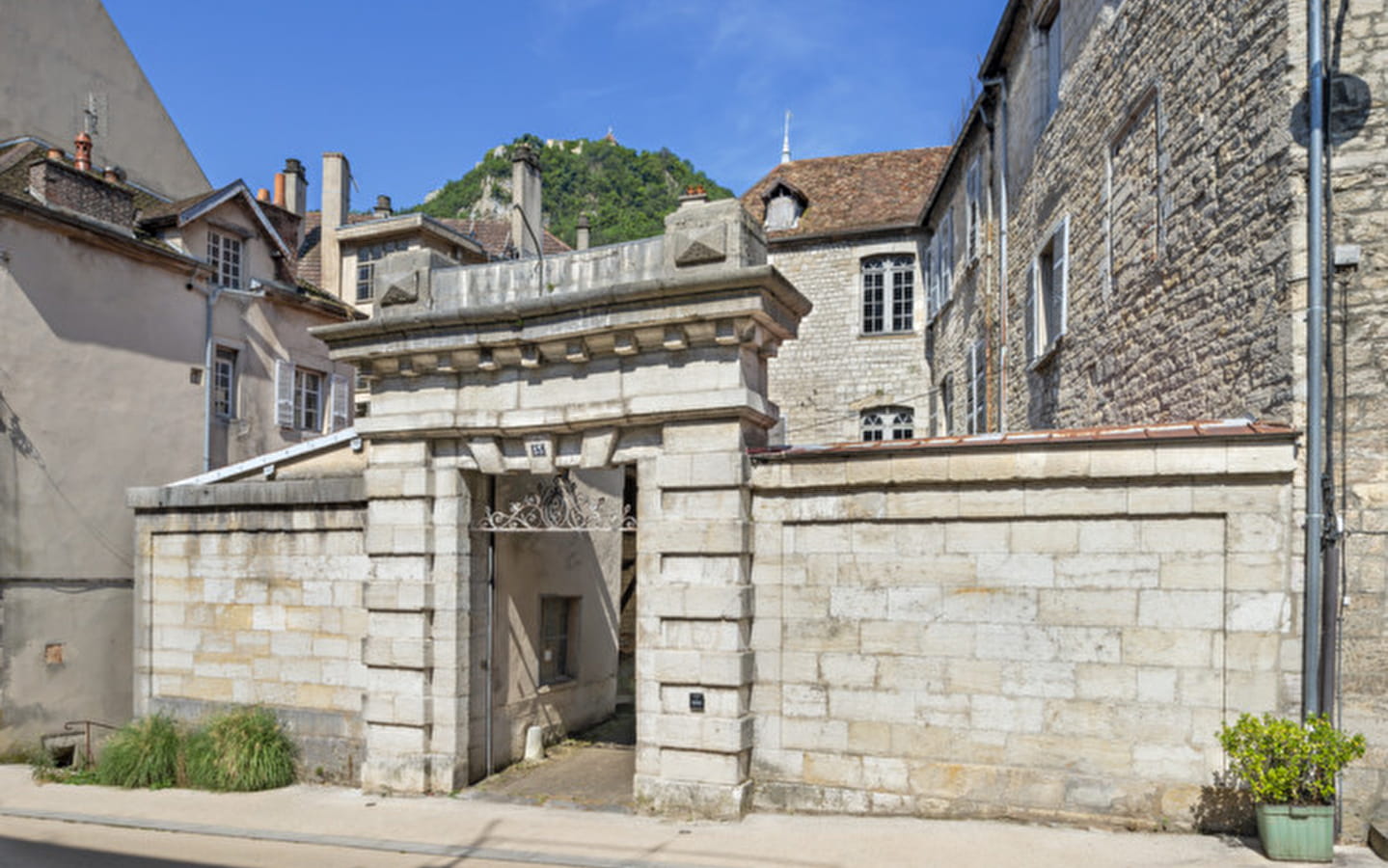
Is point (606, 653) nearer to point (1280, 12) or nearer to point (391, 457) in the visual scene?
point (391, 457)

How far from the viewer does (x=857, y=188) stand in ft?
73.9

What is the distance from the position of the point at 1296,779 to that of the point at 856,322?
15.7 metres

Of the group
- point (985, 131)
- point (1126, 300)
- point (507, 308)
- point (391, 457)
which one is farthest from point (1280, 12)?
point (985, 131)

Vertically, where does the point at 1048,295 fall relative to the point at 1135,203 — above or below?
below

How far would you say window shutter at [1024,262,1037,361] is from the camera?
13.0m

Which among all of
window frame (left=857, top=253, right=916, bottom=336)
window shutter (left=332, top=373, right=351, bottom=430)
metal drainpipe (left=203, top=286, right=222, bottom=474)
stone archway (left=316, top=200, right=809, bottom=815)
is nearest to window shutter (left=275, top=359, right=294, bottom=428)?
window shutter (left=332, top=373, right=351, bottom=430)

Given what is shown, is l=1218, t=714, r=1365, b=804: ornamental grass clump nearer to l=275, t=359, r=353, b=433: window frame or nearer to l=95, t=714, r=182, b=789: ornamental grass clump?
l=95, t=714, r=182, b=789: ornamental grass clump

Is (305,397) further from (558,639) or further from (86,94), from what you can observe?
(558,639)

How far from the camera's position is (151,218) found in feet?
46.9

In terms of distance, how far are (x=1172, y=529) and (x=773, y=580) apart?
289 centimetres

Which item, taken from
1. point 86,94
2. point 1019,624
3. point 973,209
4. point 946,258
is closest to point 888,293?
point 946,258

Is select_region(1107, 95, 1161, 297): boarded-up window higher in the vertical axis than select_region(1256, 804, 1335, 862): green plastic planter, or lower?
higher

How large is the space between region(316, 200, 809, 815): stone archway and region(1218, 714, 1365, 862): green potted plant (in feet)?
11.4

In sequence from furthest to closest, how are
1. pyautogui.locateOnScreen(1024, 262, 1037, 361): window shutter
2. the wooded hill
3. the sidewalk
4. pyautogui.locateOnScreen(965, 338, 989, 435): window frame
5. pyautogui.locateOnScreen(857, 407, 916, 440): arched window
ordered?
the wooded hill
pyautogui.locateOnScreen(857, 407, 916, 440): arched window
pyautogui.locateOnScreen(965, 338, 989, 435): window frame
pyautogui.locateOnScreen(1024, 262, 1037, 361): window shutter
the sidewalk
